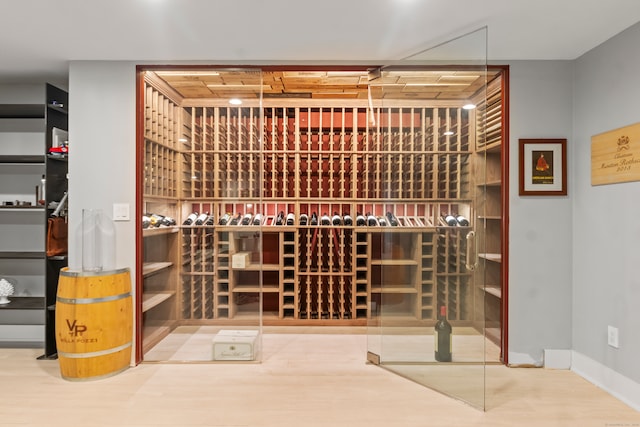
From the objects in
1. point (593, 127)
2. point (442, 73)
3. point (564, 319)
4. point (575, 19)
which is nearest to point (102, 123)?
point (442, 73)

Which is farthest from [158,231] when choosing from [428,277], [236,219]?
[428,277]

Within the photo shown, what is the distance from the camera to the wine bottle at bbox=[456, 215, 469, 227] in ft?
8.08

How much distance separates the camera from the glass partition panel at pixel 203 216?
3111 millimetres

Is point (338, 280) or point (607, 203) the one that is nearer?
point (607, 203)

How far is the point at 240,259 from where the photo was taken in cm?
318

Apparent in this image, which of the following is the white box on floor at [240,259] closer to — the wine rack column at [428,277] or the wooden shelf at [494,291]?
the wine rack column at [428,277]

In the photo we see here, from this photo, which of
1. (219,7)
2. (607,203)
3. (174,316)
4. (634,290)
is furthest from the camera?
(174,316)

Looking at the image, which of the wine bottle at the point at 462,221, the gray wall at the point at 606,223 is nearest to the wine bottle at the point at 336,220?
the wine bottle at the point at 462,221

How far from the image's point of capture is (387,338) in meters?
2.96

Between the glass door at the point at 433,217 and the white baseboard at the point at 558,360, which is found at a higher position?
the glass door at the point at 433,217

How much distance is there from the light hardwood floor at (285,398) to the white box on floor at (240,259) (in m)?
0.72

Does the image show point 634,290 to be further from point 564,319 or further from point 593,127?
point 593,127

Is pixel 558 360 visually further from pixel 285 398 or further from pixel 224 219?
pixel 224 219

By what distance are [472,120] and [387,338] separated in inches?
60.9
